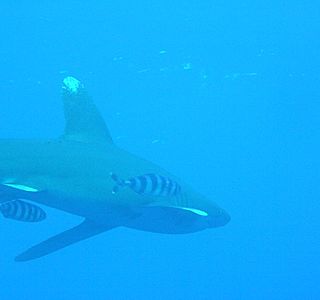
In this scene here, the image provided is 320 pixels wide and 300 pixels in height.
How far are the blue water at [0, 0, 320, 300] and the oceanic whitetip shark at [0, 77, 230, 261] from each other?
17942 mm

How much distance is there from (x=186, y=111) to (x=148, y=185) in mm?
29193

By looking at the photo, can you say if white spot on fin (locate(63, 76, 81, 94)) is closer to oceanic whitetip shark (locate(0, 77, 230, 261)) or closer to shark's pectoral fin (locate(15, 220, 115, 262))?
oceanic whitetip shark (locate(0, 77, 230, 261))

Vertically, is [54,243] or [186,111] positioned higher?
[186,111]

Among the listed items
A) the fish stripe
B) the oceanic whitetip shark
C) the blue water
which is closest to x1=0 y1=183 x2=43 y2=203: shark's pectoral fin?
the oceanic whitetip shark

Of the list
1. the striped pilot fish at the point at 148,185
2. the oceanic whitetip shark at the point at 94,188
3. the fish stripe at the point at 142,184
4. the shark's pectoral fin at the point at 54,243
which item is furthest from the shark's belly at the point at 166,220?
the shark's pectoral fin at the point at 54,243

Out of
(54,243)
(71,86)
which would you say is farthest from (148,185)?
(71,86)

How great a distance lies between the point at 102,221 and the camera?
198 inches

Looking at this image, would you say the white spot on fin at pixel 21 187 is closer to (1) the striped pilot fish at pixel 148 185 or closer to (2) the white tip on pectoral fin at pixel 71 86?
(1) the striped pilot fish at pixel 148 185

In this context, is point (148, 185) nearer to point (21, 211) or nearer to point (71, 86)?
point (71, 86)

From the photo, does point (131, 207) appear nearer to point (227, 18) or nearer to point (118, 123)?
point (227, 18)

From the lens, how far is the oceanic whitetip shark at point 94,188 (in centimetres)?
456

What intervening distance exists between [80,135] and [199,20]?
64.0 ft

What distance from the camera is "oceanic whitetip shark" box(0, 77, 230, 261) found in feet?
15.0

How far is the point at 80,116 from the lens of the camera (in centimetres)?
551
